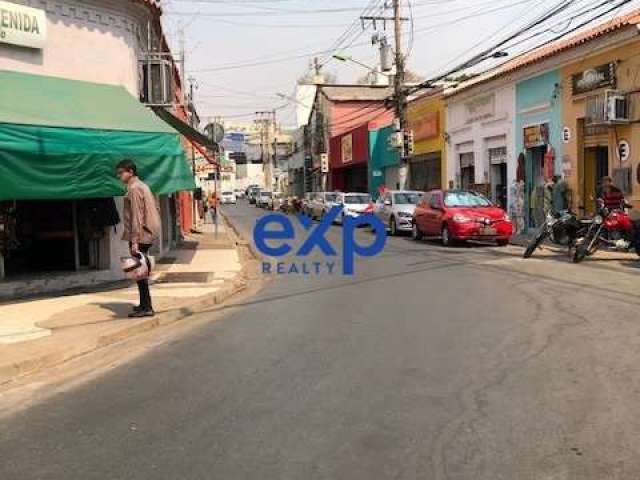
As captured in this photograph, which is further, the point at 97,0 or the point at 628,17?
the point at 628,17

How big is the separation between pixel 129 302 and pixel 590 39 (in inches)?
603

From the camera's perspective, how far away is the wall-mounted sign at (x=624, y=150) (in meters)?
19.3

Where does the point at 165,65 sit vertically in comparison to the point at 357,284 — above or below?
above

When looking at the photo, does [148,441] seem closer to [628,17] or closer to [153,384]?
[153,384]

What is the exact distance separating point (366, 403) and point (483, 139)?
76.6 feet

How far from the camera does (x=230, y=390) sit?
6.28 m

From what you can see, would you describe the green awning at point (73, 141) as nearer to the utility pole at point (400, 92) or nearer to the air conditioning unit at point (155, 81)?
the air conditioning unit at point (155, 81)

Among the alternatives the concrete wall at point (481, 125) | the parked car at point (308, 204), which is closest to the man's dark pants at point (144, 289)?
the concrete wall at point (481, 125)

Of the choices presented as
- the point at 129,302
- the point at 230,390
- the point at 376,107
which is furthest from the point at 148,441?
the point at 376,107

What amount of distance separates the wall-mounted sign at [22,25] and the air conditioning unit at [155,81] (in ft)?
10.1

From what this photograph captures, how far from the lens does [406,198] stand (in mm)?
27172

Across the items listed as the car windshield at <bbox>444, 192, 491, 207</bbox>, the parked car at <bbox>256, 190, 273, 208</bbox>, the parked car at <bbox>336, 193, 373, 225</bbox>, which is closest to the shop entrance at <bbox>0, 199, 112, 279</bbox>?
the car windshield at <bbox>444, 192, 491, 207</bbox>

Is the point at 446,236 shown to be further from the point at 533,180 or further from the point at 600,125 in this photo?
the point at 533,180

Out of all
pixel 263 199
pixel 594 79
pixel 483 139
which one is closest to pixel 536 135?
pixel 594 79
